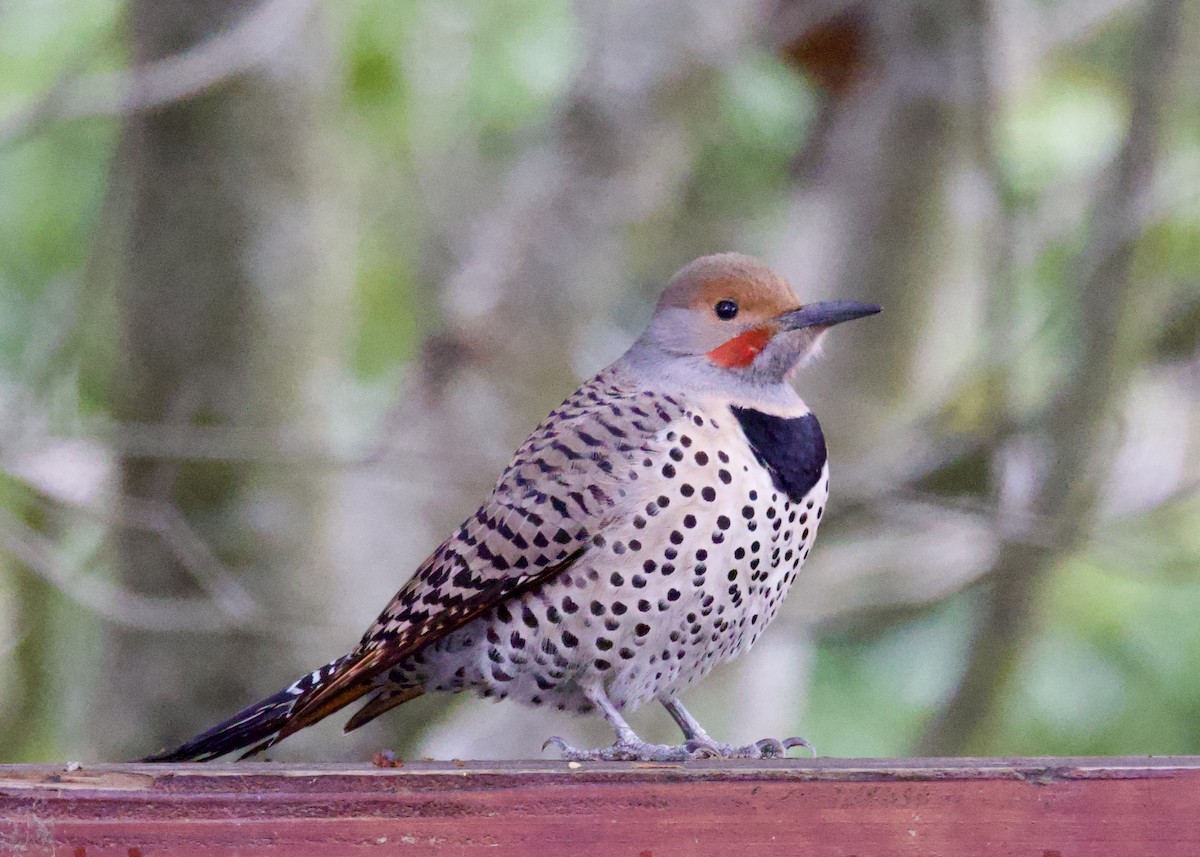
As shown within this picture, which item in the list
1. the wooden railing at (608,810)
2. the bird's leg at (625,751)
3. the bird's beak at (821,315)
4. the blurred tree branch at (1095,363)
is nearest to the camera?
the wooden railing at (608,810)

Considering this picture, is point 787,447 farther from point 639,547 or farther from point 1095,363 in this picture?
point 1095,363

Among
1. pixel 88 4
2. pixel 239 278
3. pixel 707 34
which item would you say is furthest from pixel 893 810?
pixel 88 4

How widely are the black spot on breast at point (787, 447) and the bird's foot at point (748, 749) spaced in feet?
1.29

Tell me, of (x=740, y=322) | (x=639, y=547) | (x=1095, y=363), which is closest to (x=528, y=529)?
(x=639, y=547)

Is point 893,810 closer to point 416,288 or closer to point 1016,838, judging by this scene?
point 1016,838

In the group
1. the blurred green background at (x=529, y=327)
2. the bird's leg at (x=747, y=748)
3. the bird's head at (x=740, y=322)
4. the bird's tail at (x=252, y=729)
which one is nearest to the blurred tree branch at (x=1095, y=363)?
the blurred green background at (x=529, y=327)

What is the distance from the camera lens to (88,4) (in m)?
6.60

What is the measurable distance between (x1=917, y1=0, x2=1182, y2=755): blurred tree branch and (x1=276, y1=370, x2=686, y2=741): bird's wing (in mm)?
1979

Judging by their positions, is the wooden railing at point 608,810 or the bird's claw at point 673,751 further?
the bird's claw at point 673,751

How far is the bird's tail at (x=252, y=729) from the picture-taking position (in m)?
2.54

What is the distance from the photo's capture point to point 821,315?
2730mm

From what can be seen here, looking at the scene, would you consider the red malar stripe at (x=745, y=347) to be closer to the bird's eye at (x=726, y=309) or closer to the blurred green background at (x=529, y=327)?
the bird's eye at (x=726, y=309)

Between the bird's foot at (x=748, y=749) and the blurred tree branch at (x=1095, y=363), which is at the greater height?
the blurred tree branch at (x=1095, y=363)

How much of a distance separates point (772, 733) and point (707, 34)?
2.58m
